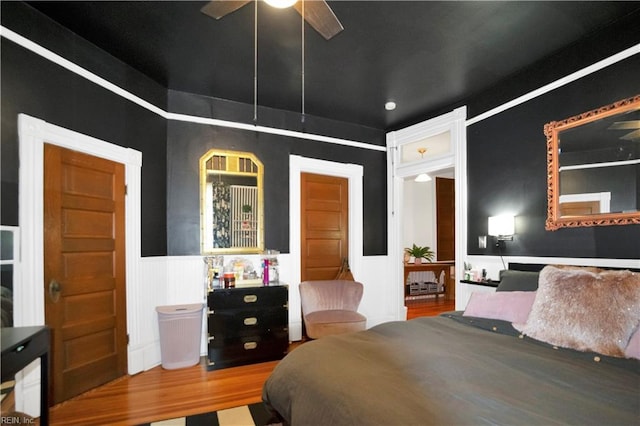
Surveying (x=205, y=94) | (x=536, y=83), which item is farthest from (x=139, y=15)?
(x=536, y=83)

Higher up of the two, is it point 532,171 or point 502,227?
point 532,171

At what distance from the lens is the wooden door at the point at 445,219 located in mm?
7145

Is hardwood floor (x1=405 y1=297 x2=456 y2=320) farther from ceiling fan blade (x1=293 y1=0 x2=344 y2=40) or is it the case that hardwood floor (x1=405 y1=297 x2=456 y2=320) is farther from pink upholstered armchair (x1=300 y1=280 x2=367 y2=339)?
ceiling fan blade (x1=293 y1=0 x2=344 y2=40)

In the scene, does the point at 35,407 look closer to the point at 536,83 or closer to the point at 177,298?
the point at 177,298

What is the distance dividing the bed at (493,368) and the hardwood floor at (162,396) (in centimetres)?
110

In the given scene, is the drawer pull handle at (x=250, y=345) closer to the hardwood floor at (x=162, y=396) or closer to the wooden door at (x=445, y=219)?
the hardwood floor at (x=162, y=396)

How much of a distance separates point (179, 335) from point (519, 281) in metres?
3.04

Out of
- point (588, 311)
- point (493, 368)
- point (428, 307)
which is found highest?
point (588, 311)

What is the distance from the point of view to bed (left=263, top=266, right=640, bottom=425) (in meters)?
1.13

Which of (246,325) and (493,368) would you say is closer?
(493,368)

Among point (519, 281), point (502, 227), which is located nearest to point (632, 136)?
point (502, 227)

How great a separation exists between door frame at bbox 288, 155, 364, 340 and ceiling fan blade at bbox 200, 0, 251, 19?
7.70 ft

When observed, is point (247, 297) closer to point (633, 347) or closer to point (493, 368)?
point (493, 368)

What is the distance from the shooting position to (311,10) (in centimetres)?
185
